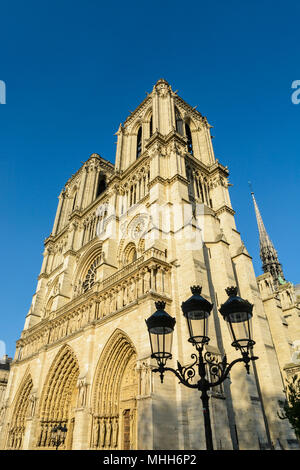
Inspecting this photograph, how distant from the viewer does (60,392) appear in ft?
63.5

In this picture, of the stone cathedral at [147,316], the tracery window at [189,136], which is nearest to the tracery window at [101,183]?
the stone cathedral at [147,316]

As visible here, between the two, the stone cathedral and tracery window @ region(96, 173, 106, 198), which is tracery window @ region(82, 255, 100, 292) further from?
tracery window @ region(96, 173, 106, 198)

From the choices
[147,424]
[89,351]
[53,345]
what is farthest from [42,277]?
[147,424]

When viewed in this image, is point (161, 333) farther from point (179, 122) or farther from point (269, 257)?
point (269, 257)

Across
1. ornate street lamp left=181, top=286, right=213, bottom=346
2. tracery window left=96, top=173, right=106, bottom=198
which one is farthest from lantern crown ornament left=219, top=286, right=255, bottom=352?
tracery window left=96, top=173, right=106, bottom=198

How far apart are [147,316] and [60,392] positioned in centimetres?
999

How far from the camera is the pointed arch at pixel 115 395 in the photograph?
A: 1448cm

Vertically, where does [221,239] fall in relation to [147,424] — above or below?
above

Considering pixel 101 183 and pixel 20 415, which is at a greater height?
pixel 101 183

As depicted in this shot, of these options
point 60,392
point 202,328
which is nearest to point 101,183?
→ point 60,392

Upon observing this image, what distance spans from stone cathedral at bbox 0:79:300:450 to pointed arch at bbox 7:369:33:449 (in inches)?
3.5
